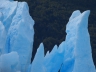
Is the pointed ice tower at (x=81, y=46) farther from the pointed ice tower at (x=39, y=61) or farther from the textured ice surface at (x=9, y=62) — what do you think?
the textured ice surface at (x=9, y=62)

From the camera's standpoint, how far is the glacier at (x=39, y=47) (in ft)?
15.1

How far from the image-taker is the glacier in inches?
182

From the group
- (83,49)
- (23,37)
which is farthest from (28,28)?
(83,49)

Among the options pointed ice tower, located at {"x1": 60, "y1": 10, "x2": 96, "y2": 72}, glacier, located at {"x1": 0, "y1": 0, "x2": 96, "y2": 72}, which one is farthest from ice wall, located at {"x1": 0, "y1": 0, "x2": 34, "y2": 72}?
pointed ice tower, located at {"x1": 60, "y1": 10, "x2": 96, "y2": 72}

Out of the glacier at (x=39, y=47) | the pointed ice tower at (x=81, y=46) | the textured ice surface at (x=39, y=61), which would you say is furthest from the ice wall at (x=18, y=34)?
the pointed ice tower at (x=81, y=46)

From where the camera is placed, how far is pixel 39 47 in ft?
15.1

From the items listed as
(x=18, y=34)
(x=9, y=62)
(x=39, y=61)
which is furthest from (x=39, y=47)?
(x=18, y=34)

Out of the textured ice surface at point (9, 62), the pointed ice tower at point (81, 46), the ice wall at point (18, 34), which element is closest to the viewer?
the pointed ice tower at point (81, 46)

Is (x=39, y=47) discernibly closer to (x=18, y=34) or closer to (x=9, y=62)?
(x=9, y=62)

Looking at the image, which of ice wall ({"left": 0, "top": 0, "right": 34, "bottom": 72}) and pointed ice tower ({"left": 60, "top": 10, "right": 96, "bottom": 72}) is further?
ice wall ({"left": 0, "top": 0, "right": 34, "bottom": 72})

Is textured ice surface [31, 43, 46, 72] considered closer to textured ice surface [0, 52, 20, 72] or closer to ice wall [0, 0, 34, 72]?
textured ice surface [0, 52, 20, 72]

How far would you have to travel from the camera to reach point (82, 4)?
1038 centimetres

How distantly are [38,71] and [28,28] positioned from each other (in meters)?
1.71

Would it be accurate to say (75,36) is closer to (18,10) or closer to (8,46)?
(8,46)
